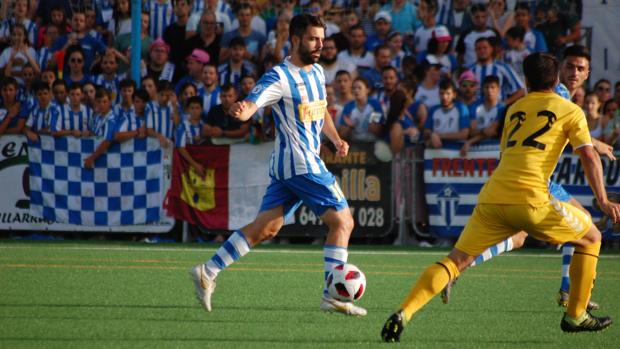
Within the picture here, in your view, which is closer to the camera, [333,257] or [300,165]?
[300,165]

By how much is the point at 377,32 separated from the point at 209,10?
281 centimetres

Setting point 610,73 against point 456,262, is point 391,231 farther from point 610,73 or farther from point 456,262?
point 456,262

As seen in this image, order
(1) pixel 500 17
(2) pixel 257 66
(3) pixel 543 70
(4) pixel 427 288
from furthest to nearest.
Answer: (1) pixel 500 17, (2) pixel 257 66, (3) pixel 543 70, (4) pixel 427 288

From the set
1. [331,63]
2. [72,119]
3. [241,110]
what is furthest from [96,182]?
[241,110]

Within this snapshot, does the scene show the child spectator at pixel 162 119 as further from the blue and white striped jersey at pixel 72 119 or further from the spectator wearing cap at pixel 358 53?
the spectator wearing cap at pixel 358 53

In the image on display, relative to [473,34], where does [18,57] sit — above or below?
below

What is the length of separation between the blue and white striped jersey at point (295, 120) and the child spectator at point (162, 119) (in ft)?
25.7

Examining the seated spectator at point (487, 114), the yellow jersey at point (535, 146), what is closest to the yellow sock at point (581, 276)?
the yellow jersey at point (535, 146)

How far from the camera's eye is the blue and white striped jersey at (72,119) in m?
16.5

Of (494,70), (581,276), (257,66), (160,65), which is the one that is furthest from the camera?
(160,65)

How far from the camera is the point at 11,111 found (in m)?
16.6

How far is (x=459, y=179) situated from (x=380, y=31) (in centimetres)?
358

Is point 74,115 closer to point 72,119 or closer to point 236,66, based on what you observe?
point 72,119

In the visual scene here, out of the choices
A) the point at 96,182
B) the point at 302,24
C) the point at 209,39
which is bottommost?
the point at 96,182
